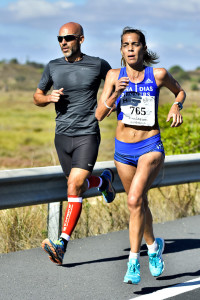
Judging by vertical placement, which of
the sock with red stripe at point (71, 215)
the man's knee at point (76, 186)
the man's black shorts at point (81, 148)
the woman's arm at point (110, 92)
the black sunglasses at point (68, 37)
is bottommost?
the sock with red stripe at point (71, 215)

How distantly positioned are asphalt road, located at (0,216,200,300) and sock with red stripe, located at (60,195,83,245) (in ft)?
1.19

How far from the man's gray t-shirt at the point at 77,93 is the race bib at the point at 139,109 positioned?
0.78 m

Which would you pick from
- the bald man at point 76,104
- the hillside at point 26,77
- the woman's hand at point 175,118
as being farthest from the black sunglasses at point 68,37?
the hillside at point 26,77

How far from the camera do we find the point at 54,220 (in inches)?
274

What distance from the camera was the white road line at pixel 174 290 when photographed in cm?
522

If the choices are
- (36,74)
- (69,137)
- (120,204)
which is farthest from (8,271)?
(36,74)

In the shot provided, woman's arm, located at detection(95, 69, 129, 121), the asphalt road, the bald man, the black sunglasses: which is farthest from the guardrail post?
the black sunglasses

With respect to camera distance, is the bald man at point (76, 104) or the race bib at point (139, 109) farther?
the bald man at point (76, 104)

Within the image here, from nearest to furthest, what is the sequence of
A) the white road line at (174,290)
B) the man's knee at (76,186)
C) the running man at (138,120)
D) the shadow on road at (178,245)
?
the white road line at (174,290), the running man at (138,120), the man's knee at (76,186), the shadow on road at (178,245)

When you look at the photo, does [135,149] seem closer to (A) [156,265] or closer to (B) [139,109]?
(B) [139,109]

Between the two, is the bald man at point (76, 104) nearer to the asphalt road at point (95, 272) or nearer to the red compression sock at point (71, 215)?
the red compression sock at point (71, 215)

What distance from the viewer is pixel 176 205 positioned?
881cm

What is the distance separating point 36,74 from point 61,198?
4188 inches

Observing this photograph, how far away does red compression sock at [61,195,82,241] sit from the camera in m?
6.06
